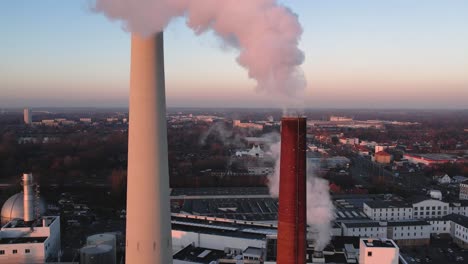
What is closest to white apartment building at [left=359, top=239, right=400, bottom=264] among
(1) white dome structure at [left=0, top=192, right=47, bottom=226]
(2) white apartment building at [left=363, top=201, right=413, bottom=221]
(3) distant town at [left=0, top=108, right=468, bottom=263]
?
(3) distant town at [left=0, top=108, right=468, bottom=263]

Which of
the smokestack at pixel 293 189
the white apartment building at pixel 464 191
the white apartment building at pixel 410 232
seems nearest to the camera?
the smokestack at pixel 293 189

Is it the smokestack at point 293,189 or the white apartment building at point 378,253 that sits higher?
the smokestack at point 293,189

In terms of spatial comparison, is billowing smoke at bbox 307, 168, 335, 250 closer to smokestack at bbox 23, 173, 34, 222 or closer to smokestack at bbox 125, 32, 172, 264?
smokestack at bbox 125, 32, 172, 264

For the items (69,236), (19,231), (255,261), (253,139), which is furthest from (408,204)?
(253,139)

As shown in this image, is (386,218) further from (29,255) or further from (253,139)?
(253,139)

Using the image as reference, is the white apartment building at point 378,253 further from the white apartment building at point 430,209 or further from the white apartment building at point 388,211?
the white apartment building at point 430,209

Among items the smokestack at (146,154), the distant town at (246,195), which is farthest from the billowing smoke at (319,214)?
the smokestack at (146,154)
